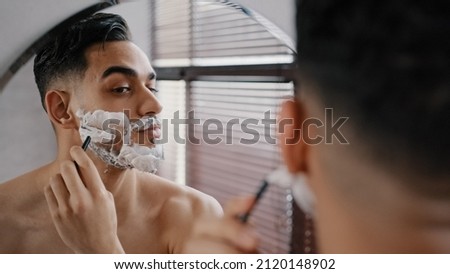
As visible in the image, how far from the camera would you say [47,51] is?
102 centimetres

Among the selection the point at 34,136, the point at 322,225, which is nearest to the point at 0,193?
the point at 34,136

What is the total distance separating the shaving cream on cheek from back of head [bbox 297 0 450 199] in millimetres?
386

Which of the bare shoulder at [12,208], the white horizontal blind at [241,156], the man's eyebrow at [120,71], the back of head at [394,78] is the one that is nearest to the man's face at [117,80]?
the man's eyebrow at [120,71]

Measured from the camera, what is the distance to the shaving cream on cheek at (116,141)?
1.00 meters

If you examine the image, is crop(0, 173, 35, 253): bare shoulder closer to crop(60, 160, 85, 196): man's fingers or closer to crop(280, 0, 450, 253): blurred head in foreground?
crop(60, 160, 85, 196): man's fingers

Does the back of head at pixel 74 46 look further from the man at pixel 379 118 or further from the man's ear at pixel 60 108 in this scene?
the man at pixel 379 118

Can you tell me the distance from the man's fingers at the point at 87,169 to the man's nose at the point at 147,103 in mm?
147

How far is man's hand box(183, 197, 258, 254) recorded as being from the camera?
38.8 inches

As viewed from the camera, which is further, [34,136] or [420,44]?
[34,136]

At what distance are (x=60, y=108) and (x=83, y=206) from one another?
209 mm

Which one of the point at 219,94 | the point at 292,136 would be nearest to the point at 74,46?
the point at 219,94

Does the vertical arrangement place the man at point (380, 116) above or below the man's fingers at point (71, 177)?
above

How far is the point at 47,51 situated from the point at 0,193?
12.5 inches

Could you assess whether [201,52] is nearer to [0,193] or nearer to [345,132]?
[345,132]
